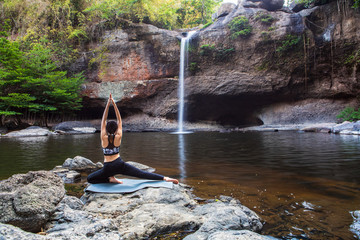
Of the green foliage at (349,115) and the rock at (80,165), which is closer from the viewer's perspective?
the rock at (80,165)

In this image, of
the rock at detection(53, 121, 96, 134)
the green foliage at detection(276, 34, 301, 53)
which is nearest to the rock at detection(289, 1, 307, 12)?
the green foliage at detection(276, 34, 301, 53)

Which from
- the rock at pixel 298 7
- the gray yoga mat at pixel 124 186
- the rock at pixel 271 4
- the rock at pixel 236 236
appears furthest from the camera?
the rock at pixel 271 4

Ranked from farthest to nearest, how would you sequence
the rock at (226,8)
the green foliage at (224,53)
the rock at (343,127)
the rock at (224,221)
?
the rock at (226,8)
the green foliage at (224,53)
the rock at (343,127)
the rock at (224,221)

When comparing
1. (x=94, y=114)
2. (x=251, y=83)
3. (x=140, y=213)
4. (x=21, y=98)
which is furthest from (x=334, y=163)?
(x=94, y=114)

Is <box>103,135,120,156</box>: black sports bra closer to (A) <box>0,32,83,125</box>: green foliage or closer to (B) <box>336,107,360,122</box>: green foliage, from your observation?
(B) <box>336,107,360,122</box>: green foliage

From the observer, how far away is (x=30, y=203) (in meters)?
2.25

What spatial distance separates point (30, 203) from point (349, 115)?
64.0 ft

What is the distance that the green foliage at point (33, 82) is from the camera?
745 inches

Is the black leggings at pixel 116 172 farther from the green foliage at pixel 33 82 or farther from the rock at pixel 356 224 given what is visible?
the green foliage at pixel 33 82

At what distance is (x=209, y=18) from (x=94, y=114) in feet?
66.0

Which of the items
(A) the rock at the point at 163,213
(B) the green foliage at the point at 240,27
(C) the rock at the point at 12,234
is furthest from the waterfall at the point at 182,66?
(C) the rock at the point at 12,234

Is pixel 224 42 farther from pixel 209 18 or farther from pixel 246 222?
pixel 246 222

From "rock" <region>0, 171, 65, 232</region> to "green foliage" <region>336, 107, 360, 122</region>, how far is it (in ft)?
61.2

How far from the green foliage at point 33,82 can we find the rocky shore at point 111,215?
19397 millimetres
